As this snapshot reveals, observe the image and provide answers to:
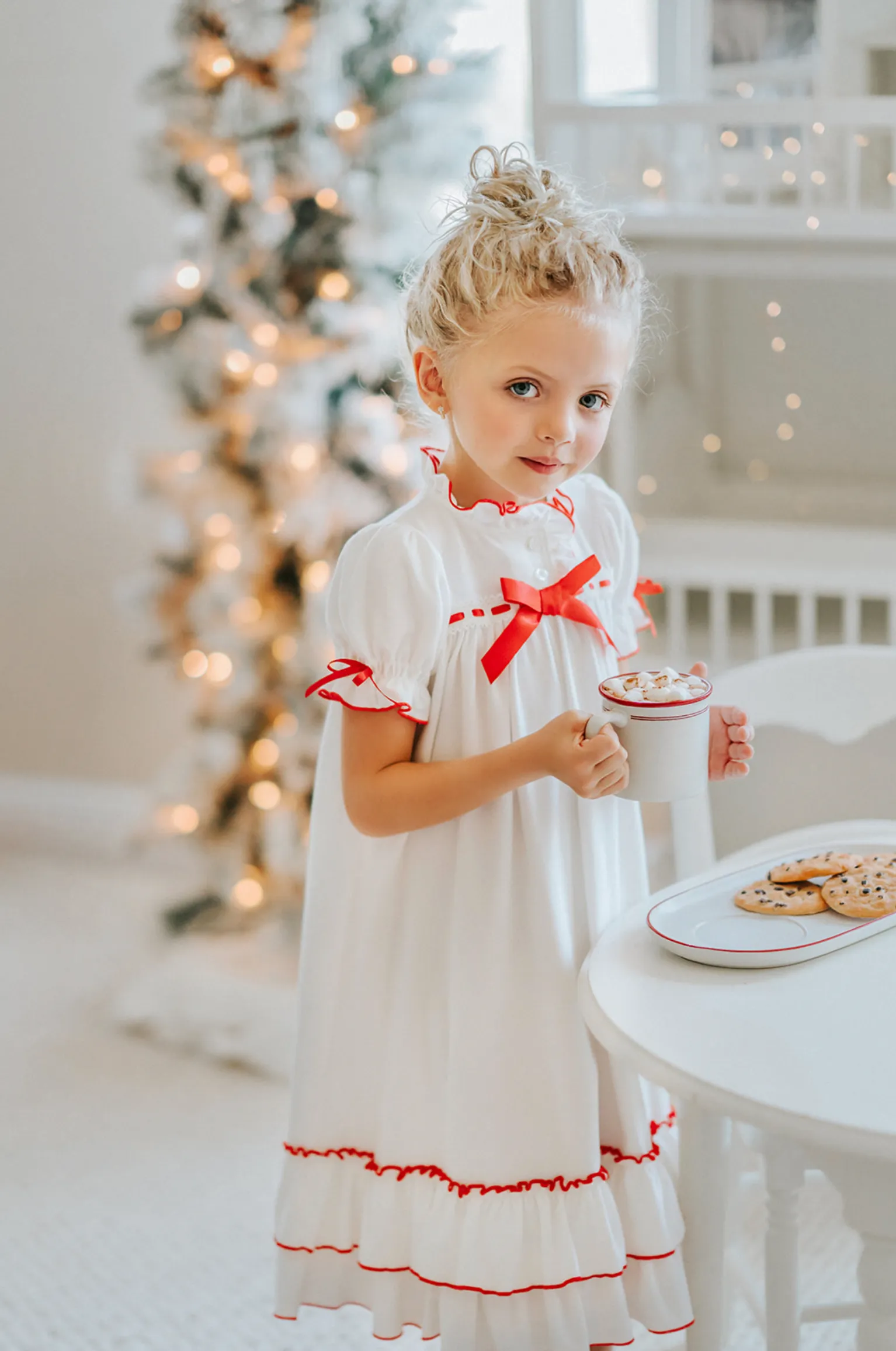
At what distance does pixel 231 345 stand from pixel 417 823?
1175 millimetres

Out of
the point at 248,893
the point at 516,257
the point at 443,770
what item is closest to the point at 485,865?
the point at 443,770

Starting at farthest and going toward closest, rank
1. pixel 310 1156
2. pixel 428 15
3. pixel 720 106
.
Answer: pixel 428 15
pixel 720 106
pixel 310 1156

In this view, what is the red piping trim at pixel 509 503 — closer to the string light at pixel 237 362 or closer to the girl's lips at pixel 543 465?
the girl's lips at pixel 543 465

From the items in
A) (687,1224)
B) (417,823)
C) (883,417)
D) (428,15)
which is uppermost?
(428,15)

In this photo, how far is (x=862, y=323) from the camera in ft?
6.98

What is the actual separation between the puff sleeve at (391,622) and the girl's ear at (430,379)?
0.35ft

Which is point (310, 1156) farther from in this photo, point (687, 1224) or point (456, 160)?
point (456, 160)

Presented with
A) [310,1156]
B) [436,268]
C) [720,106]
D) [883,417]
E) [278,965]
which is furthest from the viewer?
[278,965]

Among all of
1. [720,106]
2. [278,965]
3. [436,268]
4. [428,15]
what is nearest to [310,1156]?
[436,268]

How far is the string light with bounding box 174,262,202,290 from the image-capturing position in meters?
2.13

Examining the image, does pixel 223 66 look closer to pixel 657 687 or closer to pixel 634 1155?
pixel 657 687

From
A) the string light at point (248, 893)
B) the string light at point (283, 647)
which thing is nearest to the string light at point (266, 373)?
the string light at point (283, 647)

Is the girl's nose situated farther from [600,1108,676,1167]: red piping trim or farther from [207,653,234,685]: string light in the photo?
[207,653,234,685]: string light

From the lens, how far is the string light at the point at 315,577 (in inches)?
85.4
